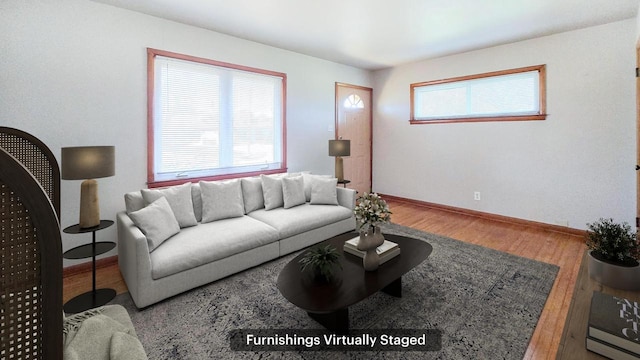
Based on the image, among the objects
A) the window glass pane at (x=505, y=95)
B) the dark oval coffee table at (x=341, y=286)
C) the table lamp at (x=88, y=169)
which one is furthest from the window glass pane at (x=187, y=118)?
the window glass pane at (x=505, y=95)

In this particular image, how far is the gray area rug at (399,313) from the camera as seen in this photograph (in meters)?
1.82

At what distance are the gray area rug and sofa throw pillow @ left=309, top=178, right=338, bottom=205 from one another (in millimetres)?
1162

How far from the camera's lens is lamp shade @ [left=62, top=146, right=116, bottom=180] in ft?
7.20

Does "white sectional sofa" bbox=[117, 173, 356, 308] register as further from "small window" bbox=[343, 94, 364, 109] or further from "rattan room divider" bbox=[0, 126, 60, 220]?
"small window" bbox=[343, 94, 364, 109]

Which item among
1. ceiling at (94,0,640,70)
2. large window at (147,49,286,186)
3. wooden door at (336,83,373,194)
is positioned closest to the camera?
ceiling at (94,0,640,70)

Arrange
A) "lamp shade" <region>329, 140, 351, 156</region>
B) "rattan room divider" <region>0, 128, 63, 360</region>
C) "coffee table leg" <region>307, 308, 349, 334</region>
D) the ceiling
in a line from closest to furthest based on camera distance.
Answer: "rattan room divider" <region>0, 128, 63, 360</region>, "coffee table leg" <region>307, 308, 349, 334</region>, the ceiling, "lamp shade" <region>329, 140, 351, 156</region>

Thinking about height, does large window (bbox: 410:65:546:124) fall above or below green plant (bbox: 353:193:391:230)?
above

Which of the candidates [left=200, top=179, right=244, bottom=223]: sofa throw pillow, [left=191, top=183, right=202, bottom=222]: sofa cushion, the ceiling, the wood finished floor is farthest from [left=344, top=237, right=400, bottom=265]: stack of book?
the ceiling

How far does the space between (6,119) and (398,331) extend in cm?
359

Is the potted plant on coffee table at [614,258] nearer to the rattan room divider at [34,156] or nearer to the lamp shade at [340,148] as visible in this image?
the rattan room divider at [34,156]

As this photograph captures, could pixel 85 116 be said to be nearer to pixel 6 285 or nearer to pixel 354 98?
pixel 6 285

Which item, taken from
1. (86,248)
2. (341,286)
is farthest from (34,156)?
(341,286)

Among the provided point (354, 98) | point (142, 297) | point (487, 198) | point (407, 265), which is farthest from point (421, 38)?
point (142, 297)

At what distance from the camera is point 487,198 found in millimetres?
4617
